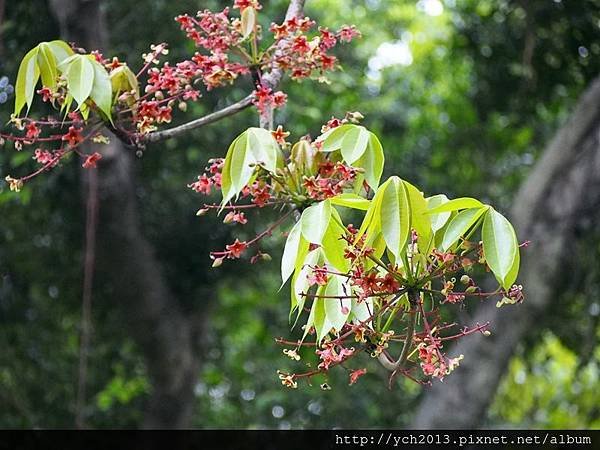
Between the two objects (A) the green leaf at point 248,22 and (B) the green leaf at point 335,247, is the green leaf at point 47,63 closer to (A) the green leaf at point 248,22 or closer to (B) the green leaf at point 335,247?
(A) the green leaf at point 248,22

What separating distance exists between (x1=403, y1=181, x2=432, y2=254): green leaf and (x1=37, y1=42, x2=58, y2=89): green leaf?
1.86ft

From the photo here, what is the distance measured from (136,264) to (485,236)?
272cm

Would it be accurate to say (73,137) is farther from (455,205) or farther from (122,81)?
(455,205)

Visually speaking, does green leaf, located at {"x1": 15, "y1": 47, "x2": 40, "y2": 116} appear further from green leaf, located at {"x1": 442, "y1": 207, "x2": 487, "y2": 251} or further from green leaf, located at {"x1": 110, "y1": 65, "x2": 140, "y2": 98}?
green leaf, located at {"x1": 442, "y1": 207, "x2": 487, "y2": 251}

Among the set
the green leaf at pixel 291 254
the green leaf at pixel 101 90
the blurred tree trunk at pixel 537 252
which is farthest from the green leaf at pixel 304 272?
the blurred tree trunk at pixel 537 252

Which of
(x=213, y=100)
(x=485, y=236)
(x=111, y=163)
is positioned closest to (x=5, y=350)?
(x=111, y=163)

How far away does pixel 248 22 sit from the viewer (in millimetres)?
1348

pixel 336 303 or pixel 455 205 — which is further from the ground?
pixel 455 205

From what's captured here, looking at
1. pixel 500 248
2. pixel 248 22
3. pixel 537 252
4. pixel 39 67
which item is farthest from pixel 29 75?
pixel 537 252

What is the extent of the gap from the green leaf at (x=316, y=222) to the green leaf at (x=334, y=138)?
118 millimetres

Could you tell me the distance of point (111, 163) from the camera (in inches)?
134

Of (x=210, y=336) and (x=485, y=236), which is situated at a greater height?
(x=485, y=236)

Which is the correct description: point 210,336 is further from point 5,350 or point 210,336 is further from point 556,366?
point 556,366

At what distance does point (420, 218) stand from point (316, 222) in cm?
12
